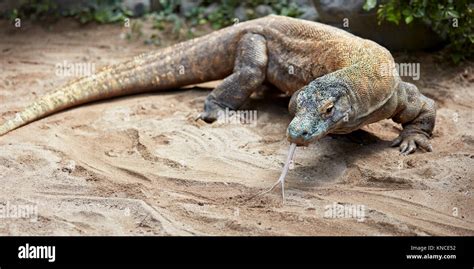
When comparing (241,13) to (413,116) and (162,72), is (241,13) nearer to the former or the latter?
(162,72)

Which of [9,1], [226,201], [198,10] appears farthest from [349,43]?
[9,1]

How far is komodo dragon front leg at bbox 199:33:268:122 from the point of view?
6.82 m

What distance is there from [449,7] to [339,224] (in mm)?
3670

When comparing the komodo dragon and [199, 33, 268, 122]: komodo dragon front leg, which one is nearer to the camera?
the komodo dragon

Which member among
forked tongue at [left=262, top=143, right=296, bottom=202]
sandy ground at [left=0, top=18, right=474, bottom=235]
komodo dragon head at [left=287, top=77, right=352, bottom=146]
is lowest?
sandy ground at [left=0, top=18, right=474, bottom=235]

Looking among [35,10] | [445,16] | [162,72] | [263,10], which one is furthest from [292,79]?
[35,10]

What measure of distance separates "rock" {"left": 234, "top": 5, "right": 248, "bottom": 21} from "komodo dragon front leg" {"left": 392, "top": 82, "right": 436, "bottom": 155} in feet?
12.2

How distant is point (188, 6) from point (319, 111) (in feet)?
17.6

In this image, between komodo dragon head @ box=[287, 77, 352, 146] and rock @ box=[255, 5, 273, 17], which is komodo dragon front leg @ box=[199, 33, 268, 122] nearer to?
komodo dragon head @ box=[287, 77, 352, 146]

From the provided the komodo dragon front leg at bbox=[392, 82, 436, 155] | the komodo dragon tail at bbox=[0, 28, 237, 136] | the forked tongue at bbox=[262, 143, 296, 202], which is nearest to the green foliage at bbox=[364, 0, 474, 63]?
the komodo dragon front leg at bbox=[392, 82, 436, 155]

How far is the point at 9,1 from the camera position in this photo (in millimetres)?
10211

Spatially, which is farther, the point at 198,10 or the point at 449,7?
the point at 198,10
